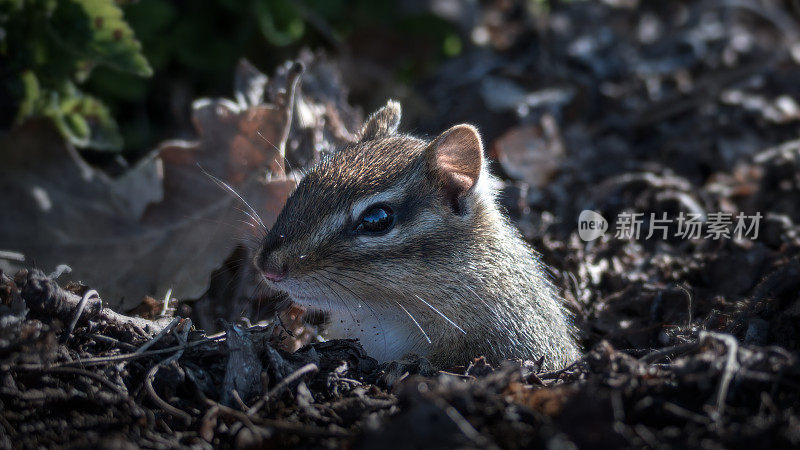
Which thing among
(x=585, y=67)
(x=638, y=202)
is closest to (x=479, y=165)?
(x=638, y=202)

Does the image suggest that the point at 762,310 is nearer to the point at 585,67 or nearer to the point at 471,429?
the point at 471,429

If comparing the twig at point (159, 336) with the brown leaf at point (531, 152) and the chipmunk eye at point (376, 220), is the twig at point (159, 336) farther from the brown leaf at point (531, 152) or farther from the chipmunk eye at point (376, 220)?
the brown leaf at point (531, 152)

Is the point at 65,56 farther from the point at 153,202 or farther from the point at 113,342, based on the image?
the point at 113,342

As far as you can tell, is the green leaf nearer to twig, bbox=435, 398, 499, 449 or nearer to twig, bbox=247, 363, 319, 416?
twig, bbox=247, 363, 319, 416

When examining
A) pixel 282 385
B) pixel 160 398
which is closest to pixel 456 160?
pixel 282 385

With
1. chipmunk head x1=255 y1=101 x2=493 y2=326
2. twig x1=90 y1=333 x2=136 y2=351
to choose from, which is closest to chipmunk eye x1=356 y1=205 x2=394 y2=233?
chipmunk head x1=255 y1=101 x2=493 y2=326

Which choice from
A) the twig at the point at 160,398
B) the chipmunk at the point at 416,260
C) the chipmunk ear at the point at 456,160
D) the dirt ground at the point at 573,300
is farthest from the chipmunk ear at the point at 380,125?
the twig at the point at 160,398

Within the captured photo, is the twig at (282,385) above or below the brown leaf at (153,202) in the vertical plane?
below
